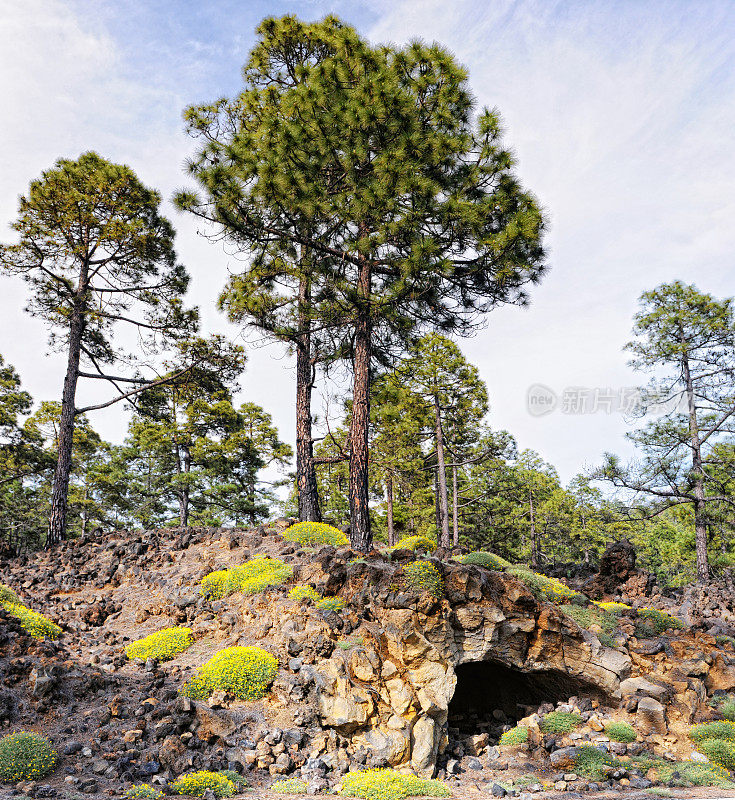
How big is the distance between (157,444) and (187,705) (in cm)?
2110

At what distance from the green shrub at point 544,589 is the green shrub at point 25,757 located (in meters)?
7.84

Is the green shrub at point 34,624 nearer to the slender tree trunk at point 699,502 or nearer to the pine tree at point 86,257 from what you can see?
the pine tree at point 86,257

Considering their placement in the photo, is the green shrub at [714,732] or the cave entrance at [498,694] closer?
the green shrub at [714,732]

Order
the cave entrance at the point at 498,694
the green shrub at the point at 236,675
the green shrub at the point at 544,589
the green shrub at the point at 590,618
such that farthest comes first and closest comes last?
the green shrub at the point at 590,618 → the green shrub at the point at 544,589 → the cave entrance at the point at 498,694 → the green shrub at the point at 236,675

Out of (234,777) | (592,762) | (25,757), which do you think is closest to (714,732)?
(592,762)

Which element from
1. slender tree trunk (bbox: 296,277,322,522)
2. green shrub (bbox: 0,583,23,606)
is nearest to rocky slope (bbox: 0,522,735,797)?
green shrub (bbox: 0,583,23,606)

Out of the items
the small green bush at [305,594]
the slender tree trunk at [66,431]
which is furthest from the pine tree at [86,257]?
the small green bush at [305,594]

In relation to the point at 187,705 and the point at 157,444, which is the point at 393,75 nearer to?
the point at 187,705

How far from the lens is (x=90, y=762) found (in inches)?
234

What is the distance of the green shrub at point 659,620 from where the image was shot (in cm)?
1141

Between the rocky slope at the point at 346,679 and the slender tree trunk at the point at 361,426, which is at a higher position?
the slender tree trunk at the point at 361,426

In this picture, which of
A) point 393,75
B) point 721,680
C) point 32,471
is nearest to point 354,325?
point 393,75

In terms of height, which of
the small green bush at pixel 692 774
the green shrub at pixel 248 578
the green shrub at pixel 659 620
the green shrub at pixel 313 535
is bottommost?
the small green bush at pixel 692 774

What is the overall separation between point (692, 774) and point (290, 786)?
6.27 metres
